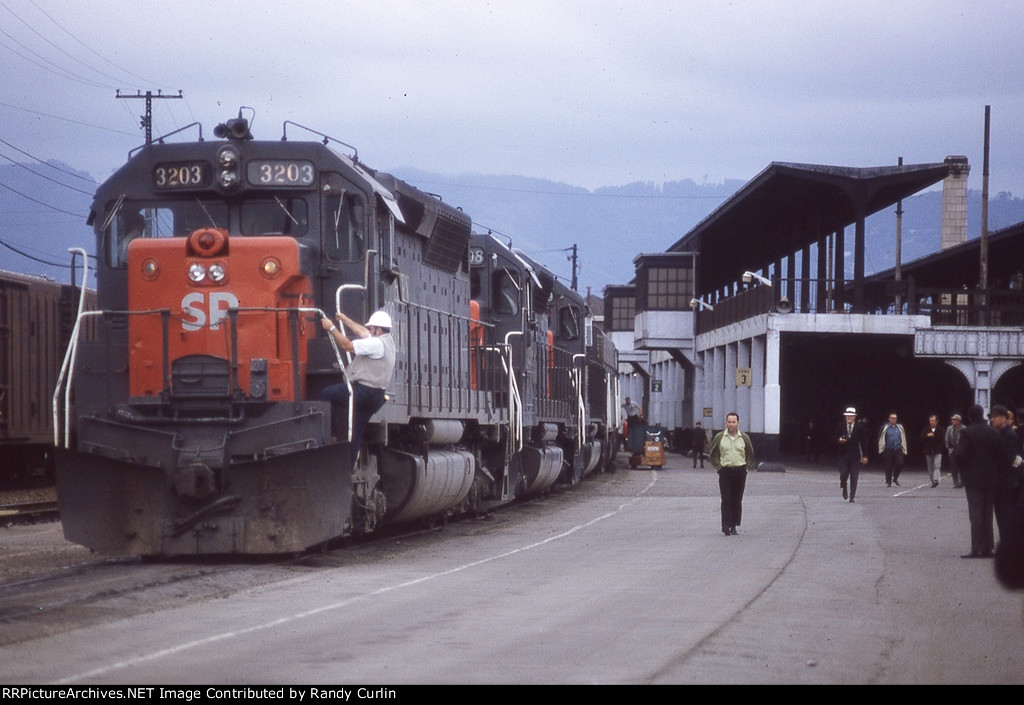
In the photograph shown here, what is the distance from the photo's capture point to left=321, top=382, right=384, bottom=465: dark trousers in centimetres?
1420

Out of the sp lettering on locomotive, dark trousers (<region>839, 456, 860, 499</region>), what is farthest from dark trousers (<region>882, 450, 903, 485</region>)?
the sp lettering on locomotive

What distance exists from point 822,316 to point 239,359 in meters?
32.7

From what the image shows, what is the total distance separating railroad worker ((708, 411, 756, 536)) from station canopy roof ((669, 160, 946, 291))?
2505cm

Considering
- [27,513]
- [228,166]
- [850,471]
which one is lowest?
[27,513]

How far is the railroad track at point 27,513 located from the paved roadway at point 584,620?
21.1ft

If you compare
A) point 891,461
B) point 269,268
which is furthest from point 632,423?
point 269,268

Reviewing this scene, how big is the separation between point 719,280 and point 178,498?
203ft

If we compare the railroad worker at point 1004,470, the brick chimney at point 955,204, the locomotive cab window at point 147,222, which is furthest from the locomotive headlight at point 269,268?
the brick chimney at point 955,204

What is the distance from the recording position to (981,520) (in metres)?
17.2

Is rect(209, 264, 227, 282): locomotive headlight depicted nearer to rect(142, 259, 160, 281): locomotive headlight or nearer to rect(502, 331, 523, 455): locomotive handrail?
rect(142, 259, 160, 281): locomotive headlight

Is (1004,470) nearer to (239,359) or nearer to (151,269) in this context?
(239,359)

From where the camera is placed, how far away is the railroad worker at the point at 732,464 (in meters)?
19.9
